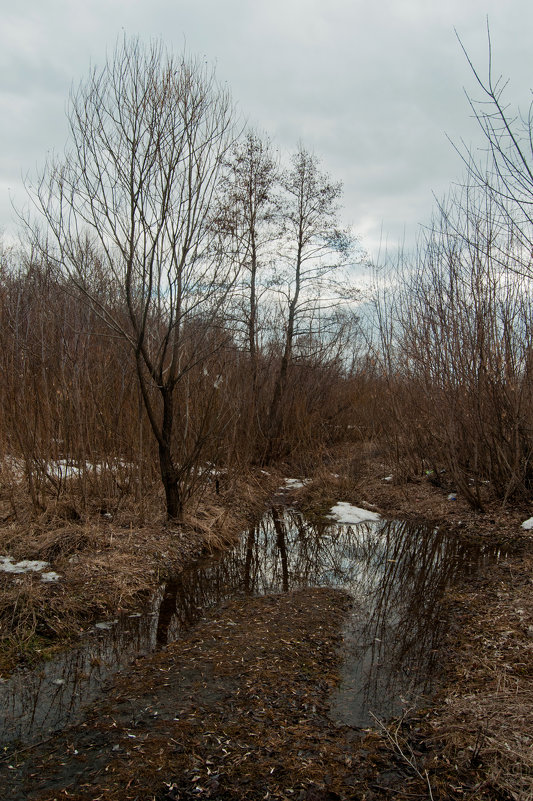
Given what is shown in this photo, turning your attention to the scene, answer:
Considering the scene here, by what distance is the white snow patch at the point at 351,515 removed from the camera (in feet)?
26.3

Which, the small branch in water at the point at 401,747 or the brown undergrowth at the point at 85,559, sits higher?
the brown undergrowth at the point at 85,559

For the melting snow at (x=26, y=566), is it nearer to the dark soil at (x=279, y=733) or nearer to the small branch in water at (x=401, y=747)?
the dark soil at (x=279, y=733)

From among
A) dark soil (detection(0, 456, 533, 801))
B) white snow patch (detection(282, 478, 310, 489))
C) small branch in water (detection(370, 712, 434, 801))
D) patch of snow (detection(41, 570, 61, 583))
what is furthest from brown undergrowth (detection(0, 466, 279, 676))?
white snow patch (detection(282, 478, 310, 489))

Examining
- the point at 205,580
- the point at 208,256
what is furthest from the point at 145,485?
the point at 208,256

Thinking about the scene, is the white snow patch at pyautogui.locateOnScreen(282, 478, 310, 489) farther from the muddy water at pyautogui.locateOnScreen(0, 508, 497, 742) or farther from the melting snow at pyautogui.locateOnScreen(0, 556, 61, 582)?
the melting snow at pyautogui.locateOnScreen(0, 556, 61, 582)

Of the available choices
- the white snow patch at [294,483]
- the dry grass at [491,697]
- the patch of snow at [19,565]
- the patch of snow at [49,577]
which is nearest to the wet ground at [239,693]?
the dry grass at [491,697]

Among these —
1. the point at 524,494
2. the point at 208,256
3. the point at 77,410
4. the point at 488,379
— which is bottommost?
the point at 524,494

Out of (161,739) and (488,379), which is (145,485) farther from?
(488,379)

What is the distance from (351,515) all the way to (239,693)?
17.8 feet

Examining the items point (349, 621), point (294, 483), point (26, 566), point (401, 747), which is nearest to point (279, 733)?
point (401, 747)

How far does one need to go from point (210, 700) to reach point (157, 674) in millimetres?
484

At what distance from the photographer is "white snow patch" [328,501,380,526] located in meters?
8.01

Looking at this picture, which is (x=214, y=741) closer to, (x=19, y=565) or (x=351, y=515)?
(x=19, y=565)

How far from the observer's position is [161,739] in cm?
254
